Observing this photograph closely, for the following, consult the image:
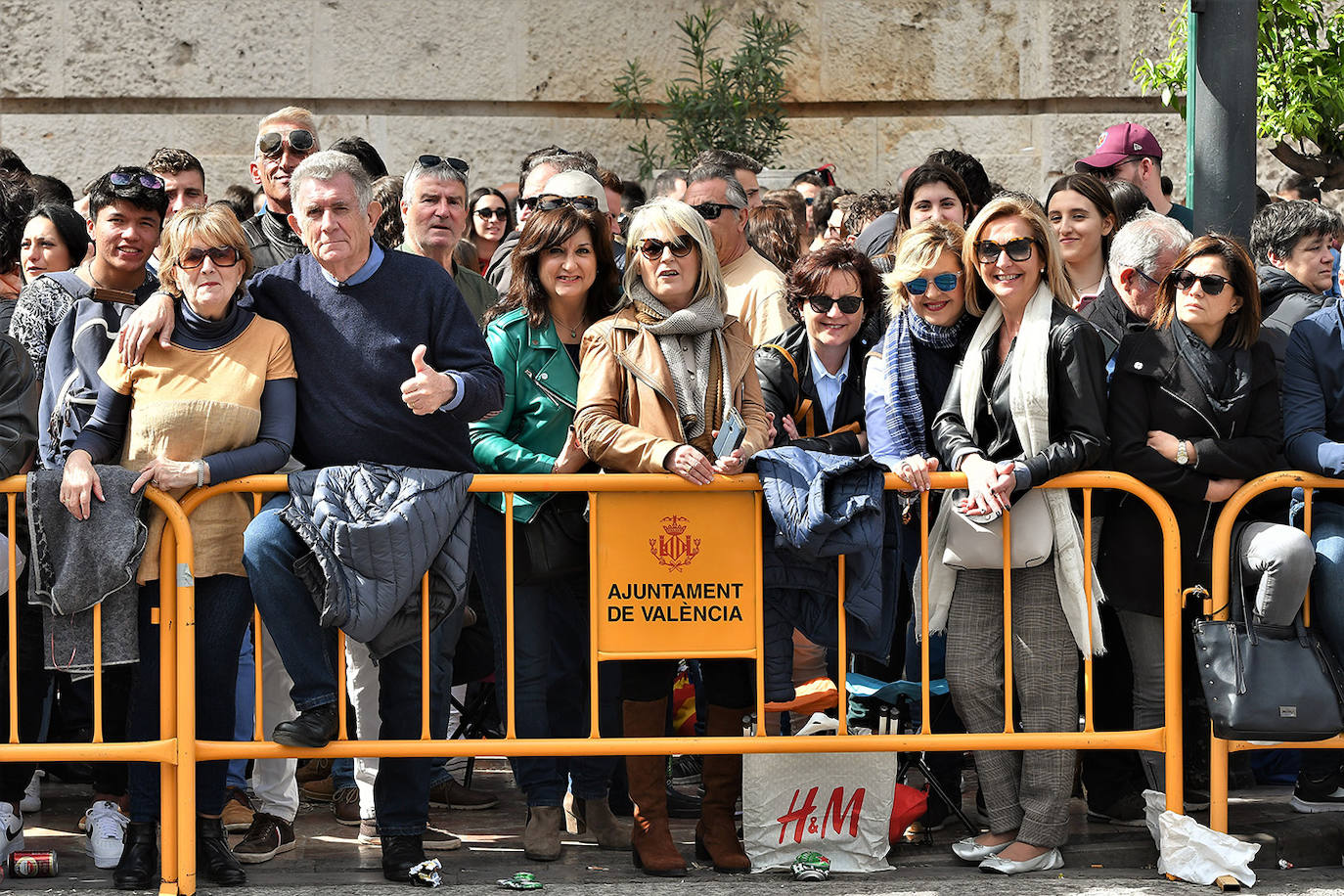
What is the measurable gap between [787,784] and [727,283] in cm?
211

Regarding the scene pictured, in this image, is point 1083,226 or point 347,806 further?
point 1083,226

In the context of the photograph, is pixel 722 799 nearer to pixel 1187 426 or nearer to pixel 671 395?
pixel 671 395

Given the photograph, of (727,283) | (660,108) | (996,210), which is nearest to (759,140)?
(660,108)

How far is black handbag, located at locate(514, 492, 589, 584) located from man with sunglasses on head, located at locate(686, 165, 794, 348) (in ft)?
4.40

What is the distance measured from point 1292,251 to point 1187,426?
1.43 meters

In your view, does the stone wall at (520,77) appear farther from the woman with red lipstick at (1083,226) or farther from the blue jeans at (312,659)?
the blue jeans at (312,659)

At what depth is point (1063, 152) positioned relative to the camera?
10742 mm

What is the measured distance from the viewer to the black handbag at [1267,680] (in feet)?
16.4

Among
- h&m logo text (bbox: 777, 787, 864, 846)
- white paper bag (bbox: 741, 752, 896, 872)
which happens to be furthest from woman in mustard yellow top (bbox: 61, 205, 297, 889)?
h&m logo text (bbox: 777, 787, 864, 846)

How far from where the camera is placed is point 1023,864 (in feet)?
17.4

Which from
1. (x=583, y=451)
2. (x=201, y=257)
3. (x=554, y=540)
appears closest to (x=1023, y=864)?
(x=554, y=540)

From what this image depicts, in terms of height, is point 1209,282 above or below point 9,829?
above

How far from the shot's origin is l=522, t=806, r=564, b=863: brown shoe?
544 cm

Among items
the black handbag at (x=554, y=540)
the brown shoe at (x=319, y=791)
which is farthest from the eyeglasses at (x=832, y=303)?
the brown shoe at (x=319, y=791)
